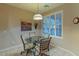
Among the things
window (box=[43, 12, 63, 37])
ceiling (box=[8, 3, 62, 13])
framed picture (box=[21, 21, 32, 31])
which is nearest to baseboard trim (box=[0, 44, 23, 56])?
framed picture (box=[21, 21, 32, 31])

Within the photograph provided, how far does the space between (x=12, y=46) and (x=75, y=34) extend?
1.06m

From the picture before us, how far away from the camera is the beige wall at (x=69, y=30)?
179cm

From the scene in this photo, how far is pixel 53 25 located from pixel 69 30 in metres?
0.28

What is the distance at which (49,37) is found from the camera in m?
1.88

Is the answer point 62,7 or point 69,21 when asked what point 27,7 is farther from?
point 69,21

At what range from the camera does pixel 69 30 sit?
6.02ft

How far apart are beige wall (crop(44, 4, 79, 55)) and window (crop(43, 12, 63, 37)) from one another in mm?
69

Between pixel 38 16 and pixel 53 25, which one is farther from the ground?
pixel 38 16

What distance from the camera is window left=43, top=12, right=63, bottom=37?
1861 mm

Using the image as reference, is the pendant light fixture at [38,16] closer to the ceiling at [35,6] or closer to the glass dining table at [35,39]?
the ceiling at [35,6]

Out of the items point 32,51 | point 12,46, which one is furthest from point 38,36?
point 12,46

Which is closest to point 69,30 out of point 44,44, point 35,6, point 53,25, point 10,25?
point 53,25

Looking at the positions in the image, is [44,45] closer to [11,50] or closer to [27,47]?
[27,47]

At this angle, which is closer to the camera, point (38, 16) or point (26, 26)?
point (38, 16)
